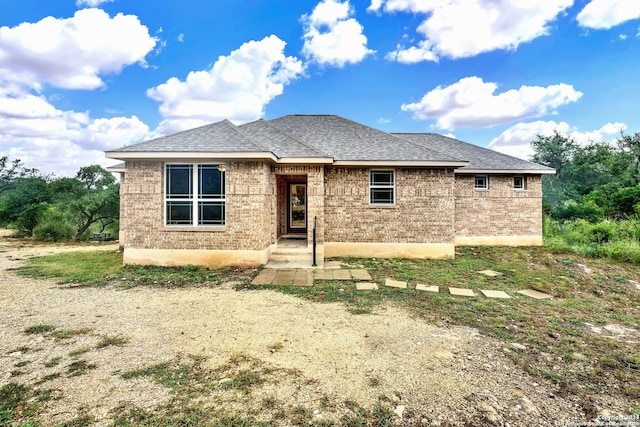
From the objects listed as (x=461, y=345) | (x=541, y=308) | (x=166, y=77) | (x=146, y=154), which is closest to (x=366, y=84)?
(x=166, y=77)

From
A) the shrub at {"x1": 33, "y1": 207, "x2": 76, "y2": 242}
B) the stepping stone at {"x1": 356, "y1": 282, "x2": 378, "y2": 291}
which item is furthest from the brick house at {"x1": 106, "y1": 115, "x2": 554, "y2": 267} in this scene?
the shrub at {"x1": 33, "y1": 207, "x2": 76, "y2": 242}

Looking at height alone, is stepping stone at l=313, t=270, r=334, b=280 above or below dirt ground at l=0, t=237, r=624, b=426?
above

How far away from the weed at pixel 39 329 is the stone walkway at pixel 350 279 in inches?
135

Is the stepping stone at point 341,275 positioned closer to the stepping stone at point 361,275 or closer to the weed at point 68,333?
the stepping stone at point 361,275

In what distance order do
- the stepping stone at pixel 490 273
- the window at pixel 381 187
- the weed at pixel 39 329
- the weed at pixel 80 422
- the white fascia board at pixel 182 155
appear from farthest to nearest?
the window at pixel 381 187
the white fascia board at pixel 182 155
the stepping stone at pixel 490 273
the weed at pixel 39 329
the weed at pixel 80 422

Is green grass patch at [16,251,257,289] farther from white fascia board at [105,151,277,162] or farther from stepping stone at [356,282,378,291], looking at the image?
white fascia board at [105,151,277,162]

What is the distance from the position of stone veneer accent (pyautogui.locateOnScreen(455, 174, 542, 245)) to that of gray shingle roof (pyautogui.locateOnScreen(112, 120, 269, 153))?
8.93 metres

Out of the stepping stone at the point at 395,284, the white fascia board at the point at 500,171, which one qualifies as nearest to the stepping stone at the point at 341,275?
the stepping stone at the point at 395,284

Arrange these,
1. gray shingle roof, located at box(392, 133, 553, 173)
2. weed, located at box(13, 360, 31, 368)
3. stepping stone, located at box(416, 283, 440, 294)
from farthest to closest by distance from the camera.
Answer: gray shingle roof, located at box(392, 133, 553, 173), stepping stone, located at box(416, 283, 440, 294), weed, located at box(13, 360, 31, 368)

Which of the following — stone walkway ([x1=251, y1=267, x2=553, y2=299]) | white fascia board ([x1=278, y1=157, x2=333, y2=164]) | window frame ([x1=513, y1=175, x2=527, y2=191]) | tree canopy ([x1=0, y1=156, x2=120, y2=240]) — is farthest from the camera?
tree canopy ([x1=0, y1=156, x2=120, y2=240])

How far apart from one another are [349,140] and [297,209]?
3.63 metres

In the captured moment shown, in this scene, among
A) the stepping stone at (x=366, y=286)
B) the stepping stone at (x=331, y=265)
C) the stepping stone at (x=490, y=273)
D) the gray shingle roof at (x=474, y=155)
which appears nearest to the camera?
the stepping stone at (x=366, y=286)

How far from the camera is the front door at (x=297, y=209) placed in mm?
11828

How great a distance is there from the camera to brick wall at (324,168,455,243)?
945cm
